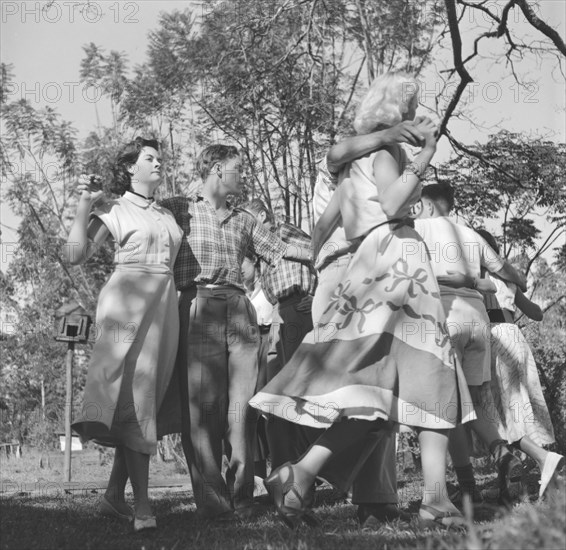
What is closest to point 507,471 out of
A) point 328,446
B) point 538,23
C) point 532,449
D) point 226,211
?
point 532,449

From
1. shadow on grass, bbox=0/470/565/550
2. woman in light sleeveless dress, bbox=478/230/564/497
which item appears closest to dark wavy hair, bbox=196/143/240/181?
woman in light sleeveless dress, bbox=478/230/564/497

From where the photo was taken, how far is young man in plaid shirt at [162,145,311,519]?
5.86 metres

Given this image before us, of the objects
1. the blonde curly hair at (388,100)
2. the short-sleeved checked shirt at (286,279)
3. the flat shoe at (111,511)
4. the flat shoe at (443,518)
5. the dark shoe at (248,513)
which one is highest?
the blonde curly hair at (388,100)

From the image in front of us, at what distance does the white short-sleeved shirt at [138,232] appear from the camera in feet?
18.3

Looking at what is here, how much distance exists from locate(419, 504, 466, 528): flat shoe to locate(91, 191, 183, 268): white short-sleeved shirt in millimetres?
2084

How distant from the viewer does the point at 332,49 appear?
14.5 metres

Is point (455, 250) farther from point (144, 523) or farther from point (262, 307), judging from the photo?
point (144, 523)

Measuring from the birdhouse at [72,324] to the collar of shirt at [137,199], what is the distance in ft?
40.0

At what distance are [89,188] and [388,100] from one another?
163 cm

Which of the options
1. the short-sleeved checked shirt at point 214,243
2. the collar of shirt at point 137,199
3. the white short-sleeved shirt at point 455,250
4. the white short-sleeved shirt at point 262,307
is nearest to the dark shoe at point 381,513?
the short-sleeved checked shirt at point 214,243

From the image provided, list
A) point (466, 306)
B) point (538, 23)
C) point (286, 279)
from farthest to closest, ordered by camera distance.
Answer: point (538, 23) → point (286, 279) → point (466, 306)

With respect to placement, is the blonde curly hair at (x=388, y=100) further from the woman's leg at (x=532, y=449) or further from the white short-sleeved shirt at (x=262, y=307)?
the white short-sleeved shirt at (x=262, y=307)

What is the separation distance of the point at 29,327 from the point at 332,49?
32961 millimetres

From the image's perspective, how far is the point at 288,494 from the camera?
436 centimetres
